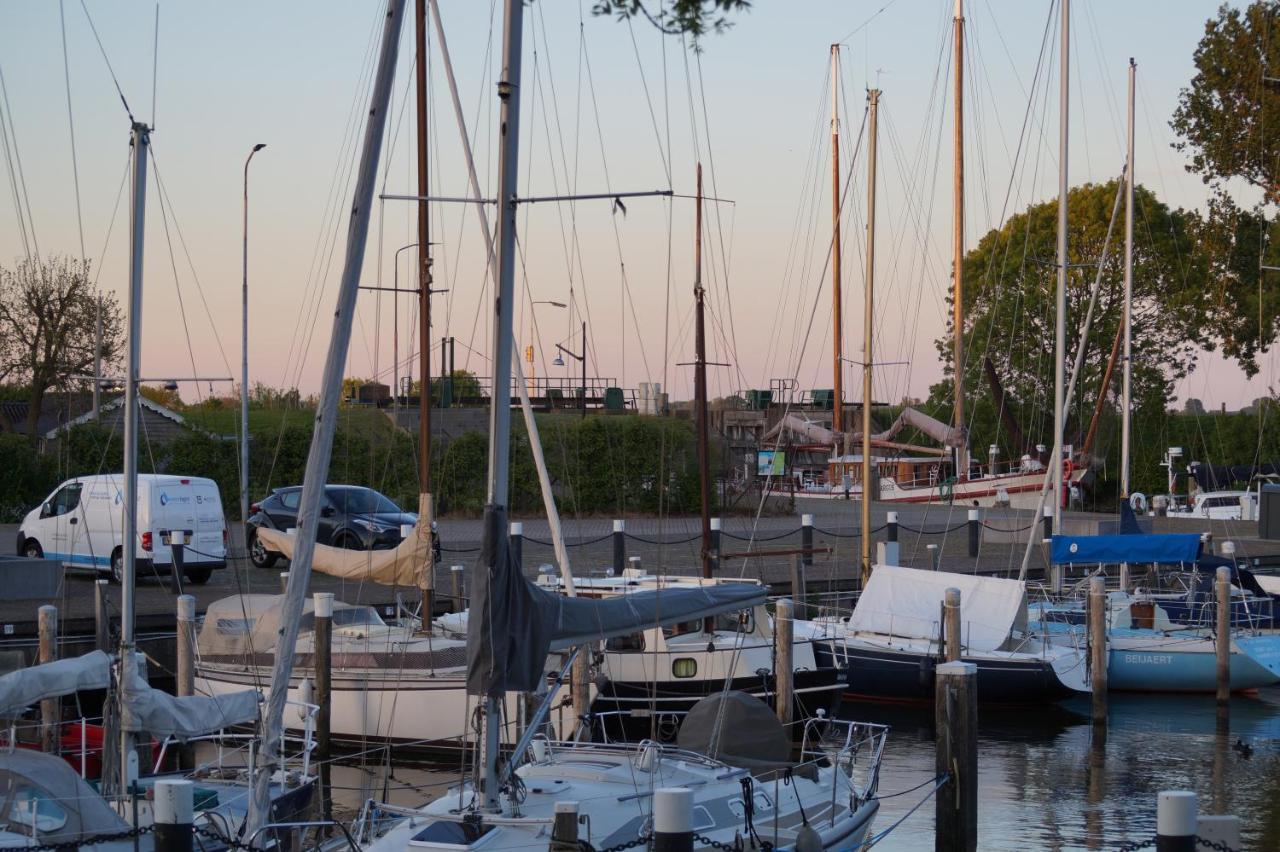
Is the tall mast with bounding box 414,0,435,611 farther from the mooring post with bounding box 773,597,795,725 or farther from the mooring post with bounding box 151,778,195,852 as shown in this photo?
the mooring post with bounding box 151,778,195,852

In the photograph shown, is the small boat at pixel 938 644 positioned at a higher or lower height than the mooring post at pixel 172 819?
lower

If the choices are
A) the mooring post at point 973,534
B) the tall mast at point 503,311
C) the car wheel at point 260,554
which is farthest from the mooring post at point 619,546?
the tall mast at point 503,311

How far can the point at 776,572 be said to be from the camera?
28969 millimetres

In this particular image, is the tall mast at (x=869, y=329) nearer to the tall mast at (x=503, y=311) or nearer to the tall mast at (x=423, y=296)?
the tall mast at (x=423, y=296)

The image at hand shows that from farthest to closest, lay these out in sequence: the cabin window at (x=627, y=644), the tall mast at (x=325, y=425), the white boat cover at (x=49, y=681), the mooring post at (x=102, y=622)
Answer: the cabin window at (x=627, y=644) → the mooring post at (x=102, y=622) → the white boat cover at (x=49, y=681) → the tall mast at (x=325, y=425)

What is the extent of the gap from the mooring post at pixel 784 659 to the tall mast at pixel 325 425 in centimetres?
826

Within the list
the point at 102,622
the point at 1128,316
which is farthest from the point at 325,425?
the point at 1128,316

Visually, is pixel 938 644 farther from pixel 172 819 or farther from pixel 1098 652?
pixel 172 819

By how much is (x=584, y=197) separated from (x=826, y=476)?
180 feet

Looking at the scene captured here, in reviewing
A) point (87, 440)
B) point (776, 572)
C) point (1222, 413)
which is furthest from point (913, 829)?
point (1222, 413)

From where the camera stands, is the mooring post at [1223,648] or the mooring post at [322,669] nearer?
the mooring post at [322,669]

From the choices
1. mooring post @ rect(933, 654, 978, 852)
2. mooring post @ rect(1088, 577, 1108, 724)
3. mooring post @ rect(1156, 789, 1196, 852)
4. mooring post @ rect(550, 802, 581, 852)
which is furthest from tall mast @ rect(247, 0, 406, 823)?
mooring post @ rect(1088, 577, 1108, 724)

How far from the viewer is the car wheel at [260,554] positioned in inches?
1105

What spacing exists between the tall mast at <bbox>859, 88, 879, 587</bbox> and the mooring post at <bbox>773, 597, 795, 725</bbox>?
6002 millimetres
